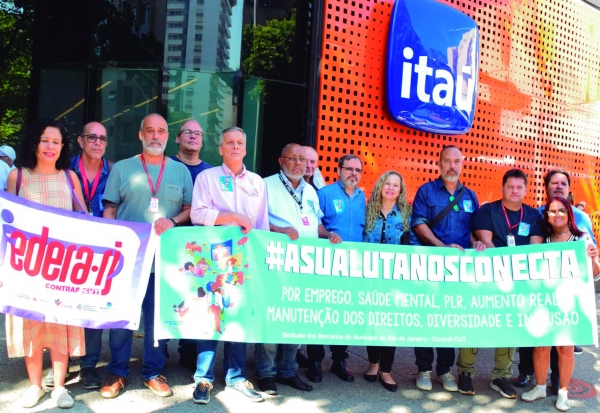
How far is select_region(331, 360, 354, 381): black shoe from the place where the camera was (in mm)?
4762

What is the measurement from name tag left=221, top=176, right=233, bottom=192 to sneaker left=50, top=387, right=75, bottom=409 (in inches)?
69.4

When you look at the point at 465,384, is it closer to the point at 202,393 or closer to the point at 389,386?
the point at 389,386

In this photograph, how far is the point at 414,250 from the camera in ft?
14.6

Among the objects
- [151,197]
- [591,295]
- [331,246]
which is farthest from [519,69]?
[151,197]

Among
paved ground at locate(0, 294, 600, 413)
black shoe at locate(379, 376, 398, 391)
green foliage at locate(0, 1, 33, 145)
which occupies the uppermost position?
green foliage at locate(0, 1, 33, 145)

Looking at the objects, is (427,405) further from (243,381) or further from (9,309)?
(9,309)

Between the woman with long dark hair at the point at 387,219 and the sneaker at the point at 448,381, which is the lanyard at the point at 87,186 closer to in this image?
the woman with long dark hair at the point at 387,219

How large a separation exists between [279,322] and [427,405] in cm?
132

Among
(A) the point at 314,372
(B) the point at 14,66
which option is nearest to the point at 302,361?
(A) the point at 314,372

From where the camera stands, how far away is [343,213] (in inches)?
186

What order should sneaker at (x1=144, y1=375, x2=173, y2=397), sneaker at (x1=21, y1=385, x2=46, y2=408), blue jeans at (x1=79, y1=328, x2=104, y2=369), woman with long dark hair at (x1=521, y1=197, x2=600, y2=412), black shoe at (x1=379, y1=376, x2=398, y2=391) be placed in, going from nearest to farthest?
sneaker at (x1=21, y1=385, x2=46, y2=408) → sneaker at (x1=144, y1=375, x2=173, y2=397) → blue jeans at (x1=79, y1=328, x2=104, y2=369) → woman with long dark hair at (x1=521, y1=197, x2=600, y2=412) → black shoe at (x1=379, y1=376, x2=398, y2=391)

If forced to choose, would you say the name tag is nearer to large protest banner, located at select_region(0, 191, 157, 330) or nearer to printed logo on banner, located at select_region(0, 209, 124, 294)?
large protest banner, located at select_region(0, 191, 157, 330)

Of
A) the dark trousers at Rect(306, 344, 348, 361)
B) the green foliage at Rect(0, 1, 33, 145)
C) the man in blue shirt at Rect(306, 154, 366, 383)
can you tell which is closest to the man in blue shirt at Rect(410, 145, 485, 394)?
the man in blue shirt at Rect(306, 154, 366, 383)

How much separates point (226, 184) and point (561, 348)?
2.93 meters
